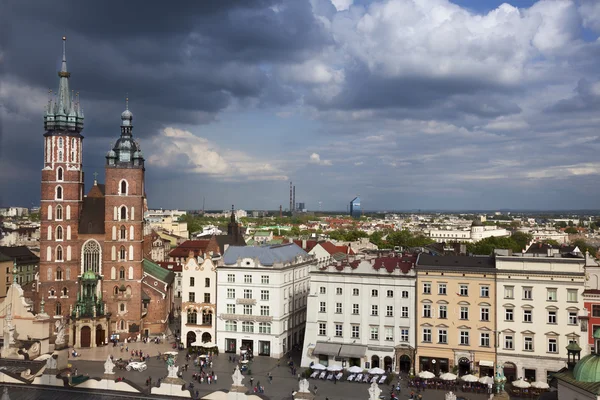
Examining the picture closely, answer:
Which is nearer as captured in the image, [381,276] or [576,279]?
[576,279]

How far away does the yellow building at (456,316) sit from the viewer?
65.8m

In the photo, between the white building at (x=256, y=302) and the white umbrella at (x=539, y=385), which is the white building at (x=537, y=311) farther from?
the white building at (x=256, y=302)

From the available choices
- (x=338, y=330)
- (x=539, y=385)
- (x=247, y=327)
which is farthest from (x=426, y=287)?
(x=247, y=327)

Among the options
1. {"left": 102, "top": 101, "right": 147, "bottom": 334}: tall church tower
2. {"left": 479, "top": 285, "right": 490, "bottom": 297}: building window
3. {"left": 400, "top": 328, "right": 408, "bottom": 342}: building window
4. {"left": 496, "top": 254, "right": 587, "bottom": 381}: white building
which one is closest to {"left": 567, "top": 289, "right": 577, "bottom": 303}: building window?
{"left": 496, "top": 254, "right": 587, "bottom": 381}: white building

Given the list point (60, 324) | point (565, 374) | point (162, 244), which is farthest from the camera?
point (162, 244)

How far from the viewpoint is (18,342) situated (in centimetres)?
5594

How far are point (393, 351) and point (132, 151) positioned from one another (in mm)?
47190

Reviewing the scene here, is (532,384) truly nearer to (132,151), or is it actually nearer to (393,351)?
(393,351)

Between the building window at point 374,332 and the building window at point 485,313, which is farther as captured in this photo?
the building window at point 374,332

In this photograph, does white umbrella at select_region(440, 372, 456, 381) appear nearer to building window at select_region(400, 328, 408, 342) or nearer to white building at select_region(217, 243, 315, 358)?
building window at select_region(400, 328, 408, 342)

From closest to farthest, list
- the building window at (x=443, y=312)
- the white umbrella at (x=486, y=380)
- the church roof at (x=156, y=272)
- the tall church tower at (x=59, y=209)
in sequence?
the white umbrella at (x=486, y=380) < the building window at (x=443, y=312) < the tall church tower at (x=59, y=209) < the church roof at (x=156, y=272)

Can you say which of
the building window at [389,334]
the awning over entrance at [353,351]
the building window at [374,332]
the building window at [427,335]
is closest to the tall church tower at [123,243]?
the awning over entrance at [353,351]

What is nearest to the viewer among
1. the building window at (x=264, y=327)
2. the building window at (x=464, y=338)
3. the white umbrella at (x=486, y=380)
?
the white umbrella at (x=486, y=380)

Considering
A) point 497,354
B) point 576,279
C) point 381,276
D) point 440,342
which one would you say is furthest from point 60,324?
point 576,279
